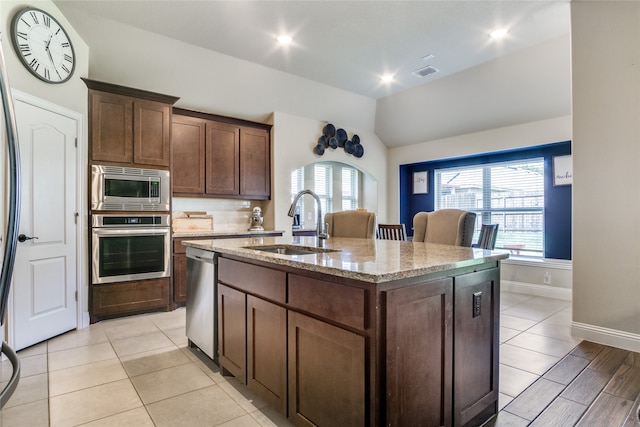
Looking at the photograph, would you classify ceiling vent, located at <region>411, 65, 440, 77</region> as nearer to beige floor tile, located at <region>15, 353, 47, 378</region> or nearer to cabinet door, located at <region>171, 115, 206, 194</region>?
cabinet door, located at <region>171, 115, 206, 194</region>

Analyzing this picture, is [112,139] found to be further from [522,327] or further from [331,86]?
[522,327]

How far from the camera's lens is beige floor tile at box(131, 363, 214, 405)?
7.04ft

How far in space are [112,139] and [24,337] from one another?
2.00 metres

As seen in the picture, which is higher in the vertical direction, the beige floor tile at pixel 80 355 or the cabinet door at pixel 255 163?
the cabinet door at pixel 255 163

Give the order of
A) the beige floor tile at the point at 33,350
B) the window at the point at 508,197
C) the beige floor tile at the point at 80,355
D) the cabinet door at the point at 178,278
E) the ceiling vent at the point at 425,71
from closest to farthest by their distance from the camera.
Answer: the beige floor tile at the point at 80,355 → the beige floor tile at the point at 33,350 → the cabinet door at the point at 178,278 → the ceiling vent at the point at 425,71 → the window at the point at 508,197

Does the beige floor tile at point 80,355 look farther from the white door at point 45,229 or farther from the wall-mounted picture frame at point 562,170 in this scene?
the wall-mounted picture frame at point 562,170

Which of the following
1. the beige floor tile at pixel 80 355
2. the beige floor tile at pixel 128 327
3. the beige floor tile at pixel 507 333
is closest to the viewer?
the beige floor tile at pixel 80 355

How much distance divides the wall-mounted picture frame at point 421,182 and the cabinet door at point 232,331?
4928mm

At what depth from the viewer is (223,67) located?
14.0ft

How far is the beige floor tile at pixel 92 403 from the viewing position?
1.89m

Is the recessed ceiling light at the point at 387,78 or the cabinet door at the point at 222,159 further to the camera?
the recessed ceiling light at the point at 387,78

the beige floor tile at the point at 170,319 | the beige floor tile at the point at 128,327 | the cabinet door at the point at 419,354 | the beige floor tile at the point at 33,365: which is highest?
the cabinet door at the point at 419,354

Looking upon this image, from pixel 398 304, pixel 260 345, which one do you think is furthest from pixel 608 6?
pixel 260 345

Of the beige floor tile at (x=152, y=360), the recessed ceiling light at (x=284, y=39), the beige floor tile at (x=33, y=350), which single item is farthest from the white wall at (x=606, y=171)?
the beige floor tile at (x=33, y=350)
